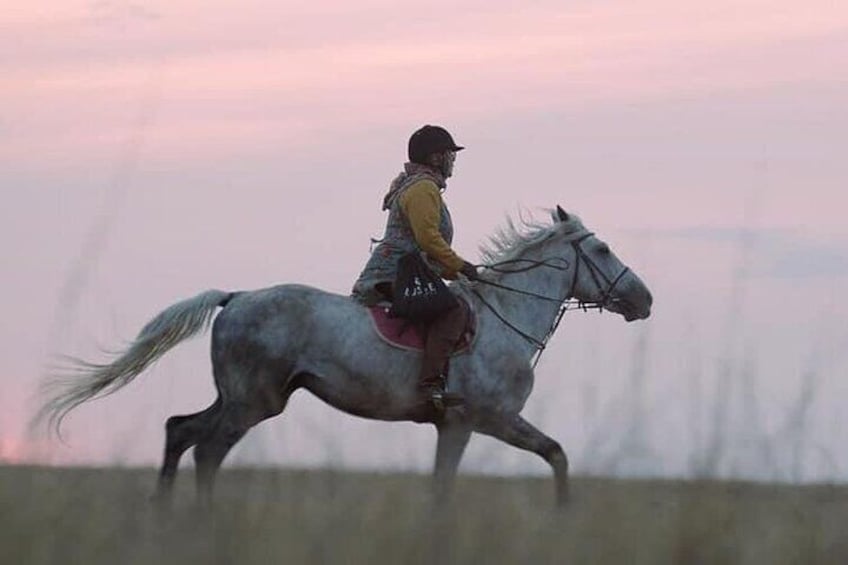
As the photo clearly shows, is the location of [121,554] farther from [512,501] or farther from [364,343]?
[364,343]

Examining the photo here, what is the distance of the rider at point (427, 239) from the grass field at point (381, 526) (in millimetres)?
3814

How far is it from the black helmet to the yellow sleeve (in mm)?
220

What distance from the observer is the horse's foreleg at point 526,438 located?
37.5ft

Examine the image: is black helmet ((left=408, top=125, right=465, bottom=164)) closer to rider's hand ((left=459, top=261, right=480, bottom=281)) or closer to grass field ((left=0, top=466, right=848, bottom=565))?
rider's hand ((left=459, top=261, right=480, bottom=281))

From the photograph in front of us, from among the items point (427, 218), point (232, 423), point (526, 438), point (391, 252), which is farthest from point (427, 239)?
point (232, 423)

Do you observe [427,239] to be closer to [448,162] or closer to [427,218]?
[427,218]

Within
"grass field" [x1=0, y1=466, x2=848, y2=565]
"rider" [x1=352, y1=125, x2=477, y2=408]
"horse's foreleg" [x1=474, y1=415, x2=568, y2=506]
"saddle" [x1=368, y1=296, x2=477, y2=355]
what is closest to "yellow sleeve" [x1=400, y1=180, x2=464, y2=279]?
"rider" [x1=352, y1=125, x2=477, y2=408]

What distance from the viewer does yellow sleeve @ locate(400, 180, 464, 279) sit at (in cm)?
1138

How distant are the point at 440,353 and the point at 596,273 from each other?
1562 millimetres

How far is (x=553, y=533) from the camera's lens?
659 cm

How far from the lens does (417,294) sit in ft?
37.1

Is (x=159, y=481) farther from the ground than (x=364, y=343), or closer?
closer

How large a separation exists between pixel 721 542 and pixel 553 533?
0.59m

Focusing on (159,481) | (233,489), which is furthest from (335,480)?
(159,481)
